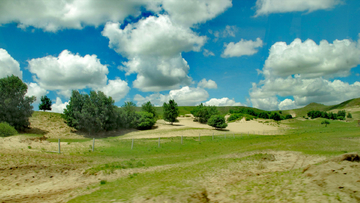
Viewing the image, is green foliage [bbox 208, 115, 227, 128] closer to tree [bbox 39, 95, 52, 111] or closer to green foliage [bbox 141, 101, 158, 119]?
green foliage [bbox 141, 101, 158, 119]

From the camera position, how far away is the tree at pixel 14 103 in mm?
46469

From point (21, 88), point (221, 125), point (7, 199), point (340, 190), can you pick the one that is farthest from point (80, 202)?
point (221, 125)

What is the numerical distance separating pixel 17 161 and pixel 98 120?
45.5 metres

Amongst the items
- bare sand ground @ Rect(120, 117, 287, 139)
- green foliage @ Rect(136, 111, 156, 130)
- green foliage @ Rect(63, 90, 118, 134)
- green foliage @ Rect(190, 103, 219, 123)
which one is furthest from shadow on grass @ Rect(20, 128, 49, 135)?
green foliage @ Rect(190, 103, 219, 123)

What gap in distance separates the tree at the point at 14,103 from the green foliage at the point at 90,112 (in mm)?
9978

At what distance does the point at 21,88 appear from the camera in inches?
2000

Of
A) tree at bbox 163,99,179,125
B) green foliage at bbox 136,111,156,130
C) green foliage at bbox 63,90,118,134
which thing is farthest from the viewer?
tree at bbox 163,99,179,125

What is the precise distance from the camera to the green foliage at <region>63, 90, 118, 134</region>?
186 ft

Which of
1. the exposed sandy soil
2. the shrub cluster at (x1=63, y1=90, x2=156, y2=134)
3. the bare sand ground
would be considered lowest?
the bare sand ground

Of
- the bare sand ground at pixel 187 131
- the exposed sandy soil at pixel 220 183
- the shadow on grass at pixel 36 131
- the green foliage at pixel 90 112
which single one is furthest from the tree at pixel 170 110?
the exposed sandy soil at pixel 220 183

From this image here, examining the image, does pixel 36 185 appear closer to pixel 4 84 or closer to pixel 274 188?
pixel 274 188

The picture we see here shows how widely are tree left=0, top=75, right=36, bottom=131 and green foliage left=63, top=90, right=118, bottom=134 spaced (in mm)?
9978

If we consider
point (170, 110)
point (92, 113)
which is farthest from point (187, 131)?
point (92, 113)

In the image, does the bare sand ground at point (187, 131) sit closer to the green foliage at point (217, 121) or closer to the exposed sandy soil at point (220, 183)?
the green foliage at point (217, 121)
